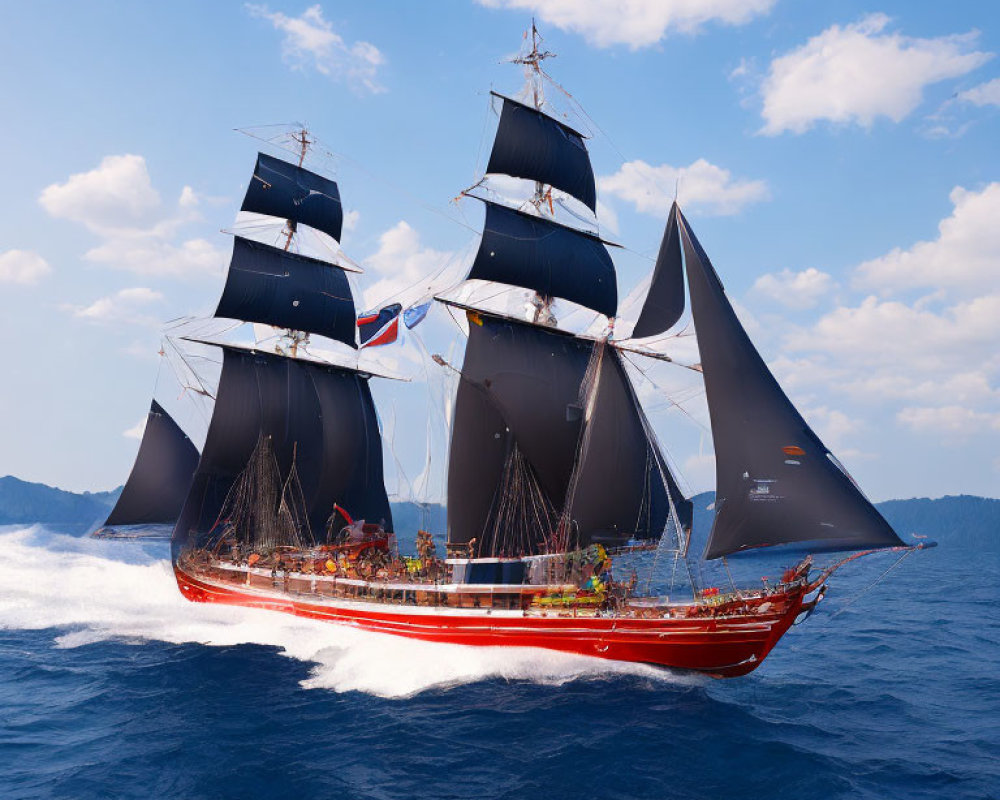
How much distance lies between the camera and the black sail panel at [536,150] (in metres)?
41.1

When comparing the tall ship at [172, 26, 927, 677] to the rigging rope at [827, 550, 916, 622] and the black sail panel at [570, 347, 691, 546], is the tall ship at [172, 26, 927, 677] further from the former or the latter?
the rigging rope at [827, 550, 916, 622]

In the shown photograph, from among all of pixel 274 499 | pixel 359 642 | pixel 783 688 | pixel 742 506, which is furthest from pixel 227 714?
pixel 274 499

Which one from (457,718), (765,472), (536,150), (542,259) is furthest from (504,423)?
(536,150)

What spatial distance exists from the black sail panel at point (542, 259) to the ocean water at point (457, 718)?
21.3 m

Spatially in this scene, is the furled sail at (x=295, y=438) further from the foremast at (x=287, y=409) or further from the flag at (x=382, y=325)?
the flag at (x=382, y=325)

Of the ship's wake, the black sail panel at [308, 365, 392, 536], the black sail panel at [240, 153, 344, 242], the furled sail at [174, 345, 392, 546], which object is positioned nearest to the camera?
the ship's wake

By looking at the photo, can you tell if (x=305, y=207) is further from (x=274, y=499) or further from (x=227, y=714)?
(x=227, y=714)

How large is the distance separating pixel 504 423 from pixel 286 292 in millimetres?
23555

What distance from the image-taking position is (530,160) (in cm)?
4166

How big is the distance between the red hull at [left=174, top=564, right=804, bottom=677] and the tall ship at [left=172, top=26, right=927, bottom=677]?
0.09 metres

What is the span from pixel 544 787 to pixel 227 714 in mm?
12199

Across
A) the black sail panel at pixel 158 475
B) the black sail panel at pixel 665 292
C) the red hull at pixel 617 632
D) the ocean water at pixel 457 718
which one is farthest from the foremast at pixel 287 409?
the black sail panel at pixel 665 292

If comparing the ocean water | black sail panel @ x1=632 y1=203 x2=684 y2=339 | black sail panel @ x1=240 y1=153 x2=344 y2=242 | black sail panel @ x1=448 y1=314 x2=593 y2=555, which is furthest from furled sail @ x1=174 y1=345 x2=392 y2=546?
black sail panel @ x1=632 y1=203 x2=684 y2=339

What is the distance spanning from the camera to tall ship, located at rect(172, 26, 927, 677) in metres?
24.8
